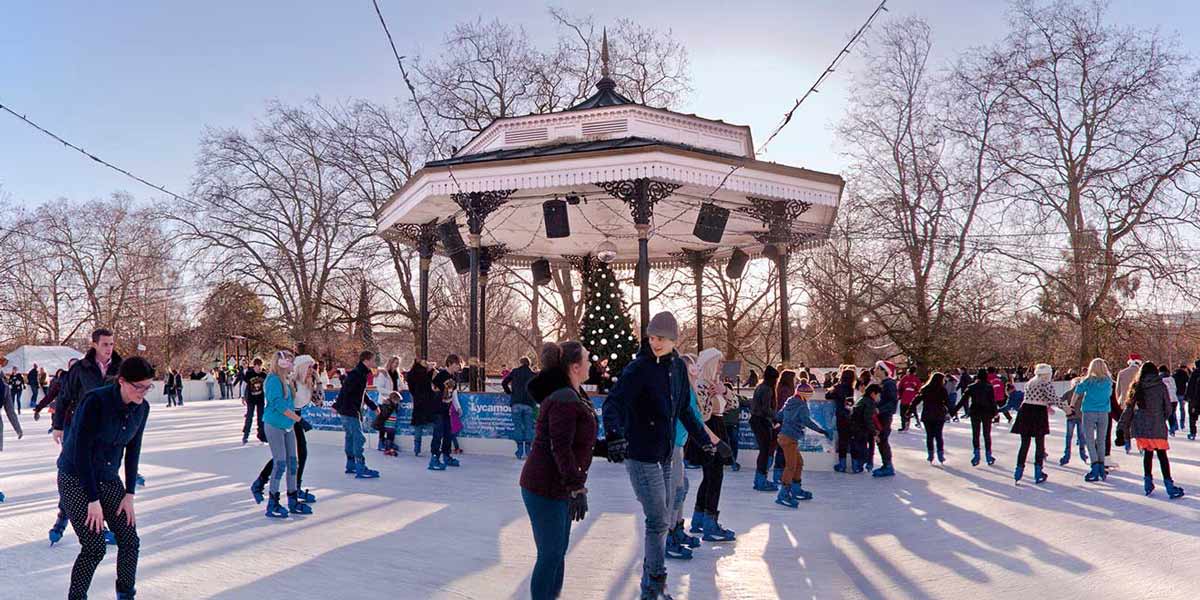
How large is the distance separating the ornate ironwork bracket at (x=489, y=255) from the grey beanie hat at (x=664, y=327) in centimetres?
1424

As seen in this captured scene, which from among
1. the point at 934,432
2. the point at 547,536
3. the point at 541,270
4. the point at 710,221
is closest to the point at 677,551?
the point at 547,536

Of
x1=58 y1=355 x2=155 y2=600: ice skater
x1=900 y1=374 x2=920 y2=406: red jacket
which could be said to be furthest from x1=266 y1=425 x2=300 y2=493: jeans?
x1=900 y1=374 x2=920 y2=406: red jacket

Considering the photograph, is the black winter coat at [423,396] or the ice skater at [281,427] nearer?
the ice skater at [281,427]

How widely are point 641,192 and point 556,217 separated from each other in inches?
75.2

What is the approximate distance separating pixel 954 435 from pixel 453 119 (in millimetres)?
22833

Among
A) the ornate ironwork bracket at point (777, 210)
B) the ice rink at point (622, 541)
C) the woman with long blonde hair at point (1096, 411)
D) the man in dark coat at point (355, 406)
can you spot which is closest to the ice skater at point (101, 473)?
the ice rink at point (622, 541)

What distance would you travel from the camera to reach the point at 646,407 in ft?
15.3

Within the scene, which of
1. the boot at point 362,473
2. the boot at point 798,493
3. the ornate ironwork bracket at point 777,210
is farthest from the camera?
the ornate ironwork bracket at point 777,210

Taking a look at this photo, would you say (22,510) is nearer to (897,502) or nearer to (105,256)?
(897,502)

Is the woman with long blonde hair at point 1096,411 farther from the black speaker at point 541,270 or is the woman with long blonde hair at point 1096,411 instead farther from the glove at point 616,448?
the black speaker at point 541,270

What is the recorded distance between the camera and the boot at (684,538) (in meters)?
6.11

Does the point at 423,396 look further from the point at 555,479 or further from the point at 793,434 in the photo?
the point at 555,479

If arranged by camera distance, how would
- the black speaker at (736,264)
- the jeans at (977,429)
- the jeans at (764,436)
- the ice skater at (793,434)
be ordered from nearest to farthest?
1. the ice skater at (793,434)
2. the jeans at (764,436)
3. the jeans at (977,429)
4. the black speaker at (736,264)

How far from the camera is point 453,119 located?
107 ft
